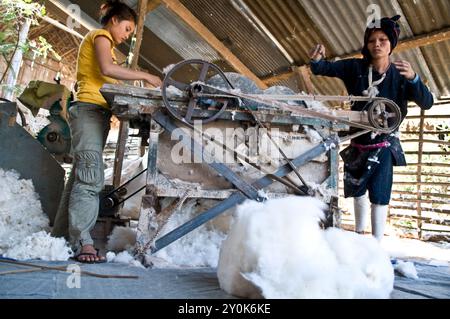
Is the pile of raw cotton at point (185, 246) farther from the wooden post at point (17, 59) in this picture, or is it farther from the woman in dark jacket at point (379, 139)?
the wooden post at point (17, 59)

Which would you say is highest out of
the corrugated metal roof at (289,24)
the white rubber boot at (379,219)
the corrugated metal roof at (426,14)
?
the corrugated metal roof at (289,24)

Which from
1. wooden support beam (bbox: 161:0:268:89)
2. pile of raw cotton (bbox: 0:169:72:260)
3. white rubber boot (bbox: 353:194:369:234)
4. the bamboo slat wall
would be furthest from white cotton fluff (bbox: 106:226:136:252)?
the bamboo slat wall

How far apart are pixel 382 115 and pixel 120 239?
2.12 m

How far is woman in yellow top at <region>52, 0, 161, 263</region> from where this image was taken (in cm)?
221

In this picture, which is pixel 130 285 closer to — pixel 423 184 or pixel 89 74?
pixel 89 74

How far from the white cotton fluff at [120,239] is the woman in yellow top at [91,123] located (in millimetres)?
331

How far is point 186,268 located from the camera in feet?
6.87

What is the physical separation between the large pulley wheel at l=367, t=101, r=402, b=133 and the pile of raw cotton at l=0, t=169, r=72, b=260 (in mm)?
2151

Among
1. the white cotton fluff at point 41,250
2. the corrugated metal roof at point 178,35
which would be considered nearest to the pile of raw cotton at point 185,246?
the white cotton fluff at point 41,250

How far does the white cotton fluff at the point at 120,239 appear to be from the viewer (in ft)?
8.55

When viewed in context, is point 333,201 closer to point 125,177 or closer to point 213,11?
point 125,177

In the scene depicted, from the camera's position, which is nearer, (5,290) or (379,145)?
(5,290)
